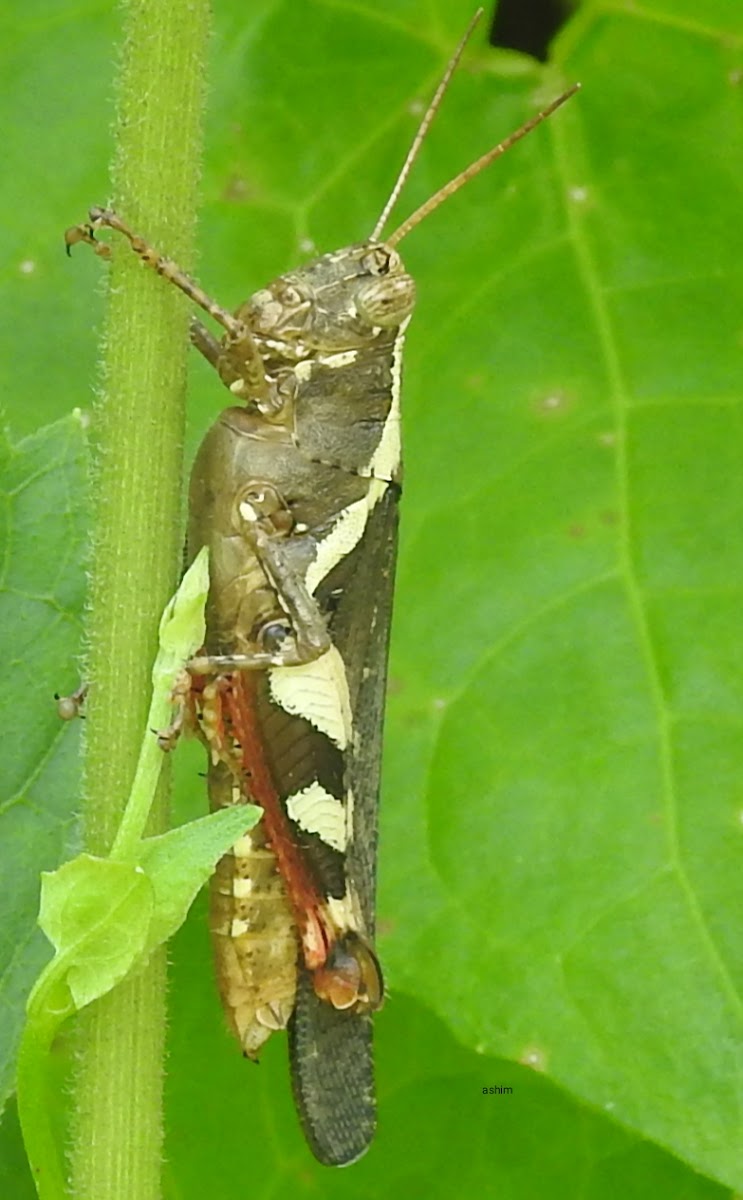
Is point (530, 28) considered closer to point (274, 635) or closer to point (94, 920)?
point (274, 635)

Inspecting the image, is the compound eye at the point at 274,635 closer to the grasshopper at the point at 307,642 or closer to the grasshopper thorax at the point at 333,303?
the grasshopper at the point at 307,642

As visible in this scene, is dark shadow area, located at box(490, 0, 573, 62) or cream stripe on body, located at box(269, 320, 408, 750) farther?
dark shadow area, located at box(490, 0, 573, 62)

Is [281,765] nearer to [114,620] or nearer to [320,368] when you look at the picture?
[320,368]

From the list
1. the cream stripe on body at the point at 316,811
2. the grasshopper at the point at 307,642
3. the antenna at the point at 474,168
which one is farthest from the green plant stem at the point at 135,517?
the cream stripe on body at the point at 316,811

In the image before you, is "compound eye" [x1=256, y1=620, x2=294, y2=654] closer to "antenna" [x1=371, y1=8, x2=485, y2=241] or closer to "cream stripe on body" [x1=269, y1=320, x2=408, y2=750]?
"cream stripe on body" [x1=269, y1=320, x2=408, y2=750]

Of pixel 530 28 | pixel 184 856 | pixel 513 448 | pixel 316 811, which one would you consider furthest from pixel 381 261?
pixel 184 856

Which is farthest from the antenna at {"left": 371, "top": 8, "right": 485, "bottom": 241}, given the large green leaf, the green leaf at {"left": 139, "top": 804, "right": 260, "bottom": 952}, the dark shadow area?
the green leaf at {"left": 139, "top": 804, "right": 260, "bottom": 952}

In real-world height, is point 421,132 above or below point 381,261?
above
